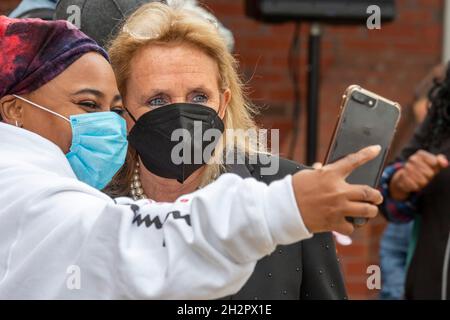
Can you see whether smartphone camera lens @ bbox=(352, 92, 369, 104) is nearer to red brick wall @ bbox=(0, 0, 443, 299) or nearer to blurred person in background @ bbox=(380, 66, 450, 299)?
blurred person in background @ bbox=(380, 66, 450, 299)

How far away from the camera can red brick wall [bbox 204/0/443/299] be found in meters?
5.72

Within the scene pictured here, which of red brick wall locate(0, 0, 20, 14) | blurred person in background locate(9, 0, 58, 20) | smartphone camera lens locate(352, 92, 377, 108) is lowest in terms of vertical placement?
red brick wall locate(0, 0, 20, 14)

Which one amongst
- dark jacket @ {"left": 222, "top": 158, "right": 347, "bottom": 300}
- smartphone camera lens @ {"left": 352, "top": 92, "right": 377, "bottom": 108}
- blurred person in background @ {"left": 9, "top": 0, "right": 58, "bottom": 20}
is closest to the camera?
smartphone camera lens @ {"left": 352, "top": 92, "right": 377, "bottom": 108}

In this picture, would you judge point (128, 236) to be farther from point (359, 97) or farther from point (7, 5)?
point (7, 5)

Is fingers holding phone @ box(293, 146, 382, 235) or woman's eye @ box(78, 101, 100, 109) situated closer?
fingers holding phone @ box(293, 146, 382, 235)

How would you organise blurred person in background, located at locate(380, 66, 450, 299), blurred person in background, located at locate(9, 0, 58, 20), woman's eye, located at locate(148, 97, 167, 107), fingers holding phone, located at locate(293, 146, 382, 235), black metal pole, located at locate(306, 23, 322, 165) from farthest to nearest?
black metal pole, located at locate(306, 23, 322, 165)
blurred person in background, located at locate(380, 66, 450, 299)
blurred person in background, located at locate(9, 0, 58, 20)
woman's eye, located at locate(148, 97, 167, 107)
fingers holding phone, located at locate(293, 146, 382, 235)

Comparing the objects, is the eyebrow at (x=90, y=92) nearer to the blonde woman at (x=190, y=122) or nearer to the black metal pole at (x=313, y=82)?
the blonde woman at (x=190, y=122)

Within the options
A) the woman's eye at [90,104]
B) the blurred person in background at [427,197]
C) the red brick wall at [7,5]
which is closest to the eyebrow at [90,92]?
the woman's eye at [90,104]

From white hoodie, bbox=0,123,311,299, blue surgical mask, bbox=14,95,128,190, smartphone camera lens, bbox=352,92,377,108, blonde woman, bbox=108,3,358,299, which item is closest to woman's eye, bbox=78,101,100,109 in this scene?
blue surgical mask, bbox=14,95,128,190

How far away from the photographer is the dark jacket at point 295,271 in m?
2.45

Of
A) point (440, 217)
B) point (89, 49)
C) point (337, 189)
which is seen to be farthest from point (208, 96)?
point (440, 217)

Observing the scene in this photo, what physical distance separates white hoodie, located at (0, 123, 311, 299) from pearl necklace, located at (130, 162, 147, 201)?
0.64 meters

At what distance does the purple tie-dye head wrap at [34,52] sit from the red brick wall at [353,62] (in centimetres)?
349
